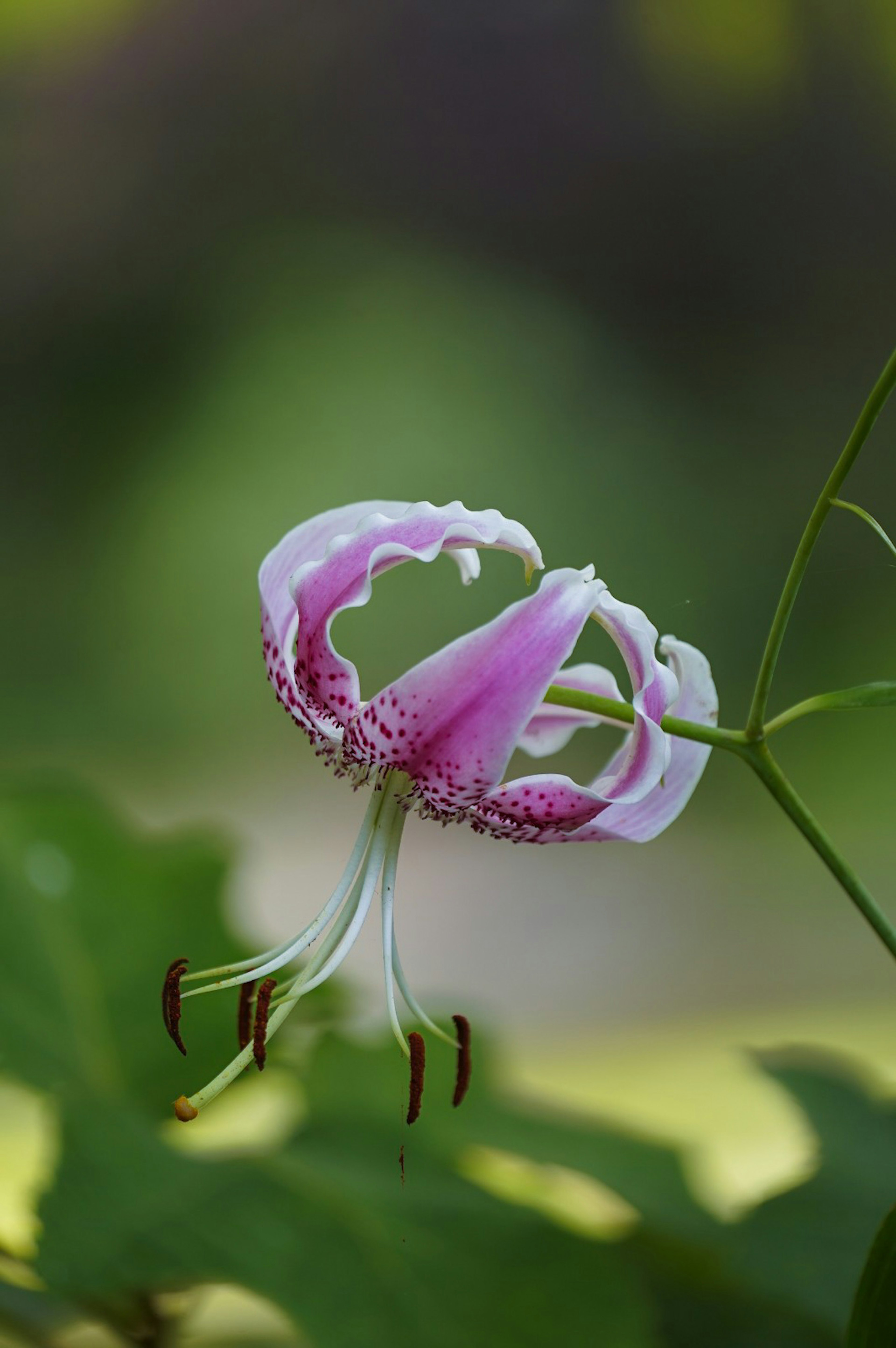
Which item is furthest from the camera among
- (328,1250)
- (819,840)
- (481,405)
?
(481,405)

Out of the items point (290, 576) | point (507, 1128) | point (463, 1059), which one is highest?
point (290, 576)

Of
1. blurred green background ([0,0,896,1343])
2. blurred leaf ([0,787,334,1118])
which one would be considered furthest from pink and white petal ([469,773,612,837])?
blurred green background ([0,0,896,1343])

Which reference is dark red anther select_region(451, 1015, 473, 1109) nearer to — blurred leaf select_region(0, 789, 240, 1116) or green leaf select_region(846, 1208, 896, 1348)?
green leaf select_region(846, 1208, 896, 1348)

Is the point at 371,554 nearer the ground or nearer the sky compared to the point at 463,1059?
nearer the sky

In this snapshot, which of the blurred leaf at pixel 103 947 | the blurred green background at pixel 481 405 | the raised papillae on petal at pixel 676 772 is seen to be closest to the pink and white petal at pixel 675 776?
the raised papillae on petal at pixel 676 772

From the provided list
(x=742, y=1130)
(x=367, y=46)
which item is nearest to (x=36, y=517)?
(x=367, y=46)

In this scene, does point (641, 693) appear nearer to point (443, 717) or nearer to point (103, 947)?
point (443, 717)

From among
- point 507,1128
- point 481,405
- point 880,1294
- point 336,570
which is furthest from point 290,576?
point 481,405

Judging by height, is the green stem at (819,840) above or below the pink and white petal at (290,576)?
below

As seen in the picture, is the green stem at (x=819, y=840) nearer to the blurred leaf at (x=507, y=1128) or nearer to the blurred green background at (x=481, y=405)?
the blurred leaf at (x=507, y=1128)
